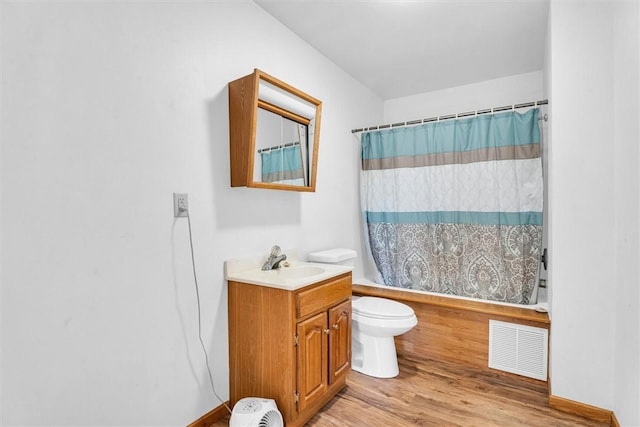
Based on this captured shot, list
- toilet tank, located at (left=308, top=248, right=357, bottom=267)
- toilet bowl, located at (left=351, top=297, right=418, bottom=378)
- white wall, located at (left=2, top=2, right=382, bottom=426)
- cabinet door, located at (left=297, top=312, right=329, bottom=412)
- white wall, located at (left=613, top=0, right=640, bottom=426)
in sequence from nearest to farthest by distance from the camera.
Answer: white wall, located at (left=2, top=2, right=382, bottom=426), white wall, located at (left=613, top=0, right=640, bottom=426), cabinet door, located at (left=297, top=312, right=329, bottom=412), toilet bowl, located at (left=351, top=297, right=418, bottom=378), toilet tank, located at (left=308, top=248, right=357, bottom=267)

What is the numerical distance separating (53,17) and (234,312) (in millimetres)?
1561

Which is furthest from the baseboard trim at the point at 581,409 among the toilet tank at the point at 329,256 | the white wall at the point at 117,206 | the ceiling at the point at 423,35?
the ceiling at the point at 423,35

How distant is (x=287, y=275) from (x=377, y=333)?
80cm

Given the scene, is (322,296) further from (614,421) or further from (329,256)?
(614,421)

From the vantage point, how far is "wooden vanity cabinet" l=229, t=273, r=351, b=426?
1.69 m

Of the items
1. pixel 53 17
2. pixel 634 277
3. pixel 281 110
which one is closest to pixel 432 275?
pixel 634 277

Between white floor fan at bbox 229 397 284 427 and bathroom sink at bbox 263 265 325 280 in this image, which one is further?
bathroom sink at bbox 263 265 325 280

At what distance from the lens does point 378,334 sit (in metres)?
2.29

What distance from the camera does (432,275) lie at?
288 centimetres

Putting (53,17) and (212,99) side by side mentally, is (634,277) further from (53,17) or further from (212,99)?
(53,17)

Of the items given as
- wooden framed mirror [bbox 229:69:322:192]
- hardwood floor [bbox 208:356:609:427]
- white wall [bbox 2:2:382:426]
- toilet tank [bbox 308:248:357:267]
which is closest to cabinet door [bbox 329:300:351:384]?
hardwood floor [bbox 208:356:609:427]

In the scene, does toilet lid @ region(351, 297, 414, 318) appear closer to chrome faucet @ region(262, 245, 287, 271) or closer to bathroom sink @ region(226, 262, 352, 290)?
bathroom sink @ region(226, 262, 352, 290)

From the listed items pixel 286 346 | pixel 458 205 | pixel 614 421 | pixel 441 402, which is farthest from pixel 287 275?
pixel 614 421

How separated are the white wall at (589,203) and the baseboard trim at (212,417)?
1.97m
